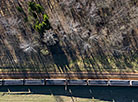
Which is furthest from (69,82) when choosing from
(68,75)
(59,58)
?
(59,58)

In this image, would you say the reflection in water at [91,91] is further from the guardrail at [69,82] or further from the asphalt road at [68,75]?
the asphalt road at [68,75]

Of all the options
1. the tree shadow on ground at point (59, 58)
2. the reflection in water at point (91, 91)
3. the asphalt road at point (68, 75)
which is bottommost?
the reflection in water at point (91, 91)

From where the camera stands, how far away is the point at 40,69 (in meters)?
25.0

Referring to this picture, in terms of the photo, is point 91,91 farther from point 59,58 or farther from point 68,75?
point 59,58

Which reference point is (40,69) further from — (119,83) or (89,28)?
(119,83)

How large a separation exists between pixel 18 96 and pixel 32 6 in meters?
15.1

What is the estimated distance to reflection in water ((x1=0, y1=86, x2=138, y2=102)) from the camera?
23.2 m

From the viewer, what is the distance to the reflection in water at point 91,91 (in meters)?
23.2

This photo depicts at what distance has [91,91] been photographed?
23.6 meters

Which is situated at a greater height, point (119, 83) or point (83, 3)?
point (83, 3)

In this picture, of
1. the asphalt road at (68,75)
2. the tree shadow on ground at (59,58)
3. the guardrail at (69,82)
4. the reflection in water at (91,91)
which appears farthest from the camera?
the tree shadow on ground at (59,58)

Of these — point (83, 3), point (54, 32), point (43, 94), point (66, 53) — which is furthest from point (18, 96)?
point (83, 3)

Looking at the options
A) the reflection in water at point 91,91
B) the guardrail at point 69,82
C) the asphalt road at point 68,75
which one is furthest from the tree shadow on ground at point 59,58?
the reflection in water at point 91,91

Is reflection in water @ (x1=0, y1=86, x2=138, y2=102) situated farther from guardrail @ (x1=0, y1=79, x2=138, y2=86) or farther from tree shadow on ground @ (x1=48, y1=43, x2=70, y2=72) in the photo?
tree shadow on ground @ (x1=48, y1=43, x2=70, y2=72)
